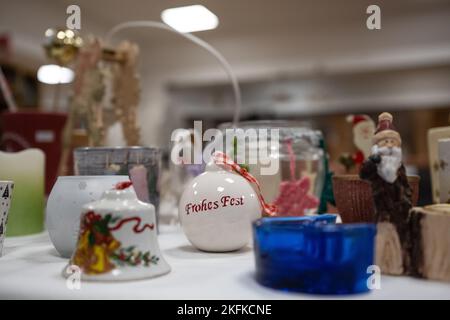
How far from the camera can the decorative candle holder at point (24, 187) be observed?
0.68 m

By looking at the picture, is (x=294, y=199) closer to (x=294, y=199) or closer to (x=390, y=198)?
(x=294, y=199)

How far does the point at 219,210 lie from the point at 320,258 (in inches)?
7.4

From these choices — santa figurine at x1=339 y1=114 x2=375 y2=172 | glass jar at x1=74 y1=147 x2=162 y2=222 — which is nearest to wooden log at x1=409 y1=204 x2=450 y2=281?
santa figurine at x1=339 y1=114 x2=375 y2=172

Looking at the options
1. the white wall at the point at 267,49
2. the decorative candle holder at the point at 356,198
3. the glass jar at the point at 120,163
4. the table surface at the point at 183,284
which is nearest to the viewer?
the table surface at the point at 183,284

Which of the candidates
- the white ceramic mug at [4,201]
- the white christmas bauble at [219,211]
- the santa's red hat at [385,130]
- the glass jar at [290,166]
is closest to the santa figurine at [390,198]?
the santa's red hat at [385,130]

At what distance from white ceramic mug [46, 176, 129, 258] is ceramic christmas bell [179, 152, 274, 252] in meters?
0.09

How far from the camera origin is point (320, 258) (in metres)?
0.39

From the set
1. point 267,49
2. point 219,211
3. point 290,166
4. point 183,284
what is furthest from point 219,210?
point 267,49

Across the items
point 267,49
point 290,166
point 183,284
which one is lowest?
point 183,284

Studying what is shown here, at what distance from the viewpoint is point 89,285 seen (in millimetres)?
408

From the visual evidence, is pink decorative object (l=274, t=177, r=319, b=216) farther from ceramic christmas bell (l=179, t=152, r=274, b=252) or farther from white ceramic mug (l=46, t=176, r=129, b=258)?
white ceramic mug (l=46, t=176, r=129, b=258)

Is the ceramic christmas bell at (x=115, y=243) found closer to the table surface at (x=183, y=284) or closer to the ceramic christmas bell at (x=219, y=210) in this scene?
the table surface at (x=183, y=284)

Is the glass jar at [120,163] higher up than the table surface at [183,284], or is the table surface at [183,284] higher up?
the glass jar at [120,163]

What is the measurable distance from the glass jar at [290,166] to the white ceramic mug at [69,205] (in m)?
0.24
